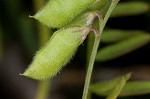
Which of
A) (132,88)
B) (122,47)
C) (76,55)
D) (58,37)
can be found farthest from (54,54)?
(76,55)

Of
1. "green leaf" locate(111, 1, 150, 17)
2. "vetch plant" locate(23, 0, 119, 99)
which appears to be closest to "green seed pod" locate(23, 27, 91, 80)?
"vetch plant" locate(23, 0, 119, 99)

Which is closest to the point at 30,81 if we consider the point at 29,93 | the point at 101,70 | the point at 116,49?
the point at 29,93

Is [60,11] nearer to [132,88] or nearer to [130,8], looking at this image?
[132,88]

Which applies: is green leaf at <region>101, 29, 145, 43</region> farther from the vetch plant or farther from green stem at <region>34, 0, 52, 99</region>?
the vetch plant

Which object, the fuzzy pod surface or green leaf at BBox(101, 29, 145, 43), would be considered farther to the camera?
green leaf at BBox(101, 29, 145, 43)

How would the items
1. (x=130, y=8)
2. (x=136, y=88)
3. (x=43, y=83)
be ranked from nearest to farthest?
(x=136, y=88), (x=130, y=8), (x=43, y=83)

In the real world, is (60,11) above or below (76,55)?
below
